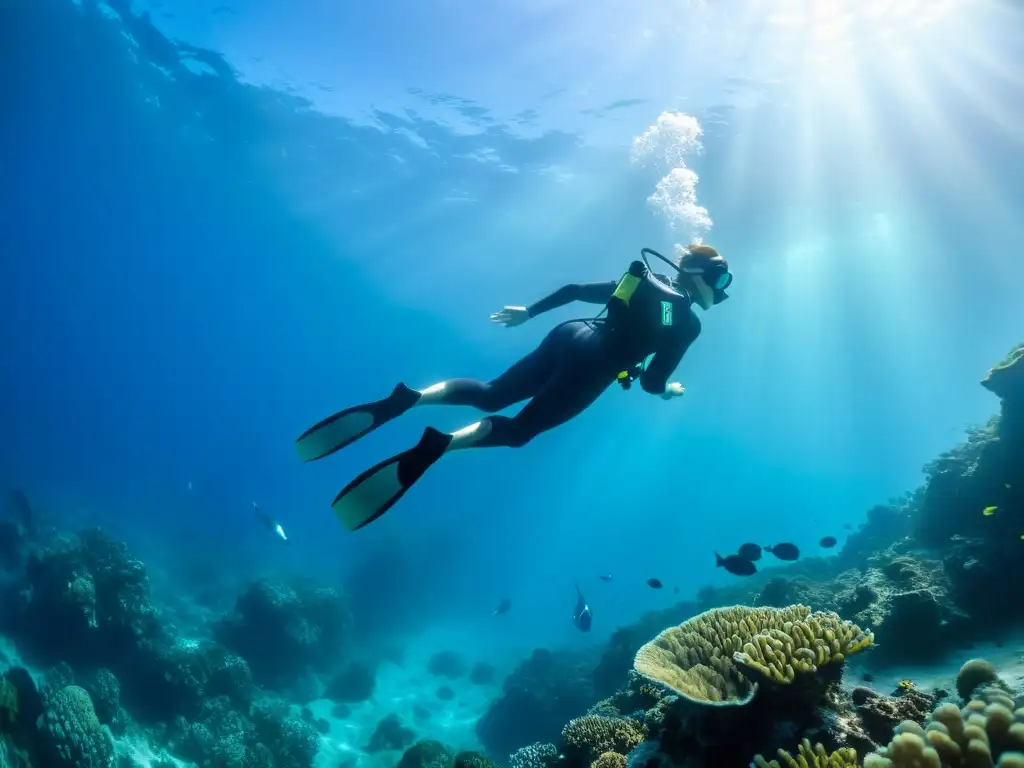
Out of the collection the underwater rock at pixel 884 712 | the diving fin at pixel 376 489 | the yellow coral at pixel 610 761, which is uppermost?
the diving fin at pixel 376 489

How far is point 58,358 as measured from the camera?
129 metres

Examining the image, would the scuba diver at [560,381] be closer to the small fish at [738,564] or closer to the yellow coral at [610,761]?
the yellow coral at [610,761]

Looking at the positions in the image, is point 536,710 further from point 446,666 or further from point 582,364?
point 582,364

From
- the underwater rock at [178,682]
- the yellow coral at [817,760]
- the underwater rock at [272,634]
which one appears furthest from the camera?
the underwater rock at [272,634]

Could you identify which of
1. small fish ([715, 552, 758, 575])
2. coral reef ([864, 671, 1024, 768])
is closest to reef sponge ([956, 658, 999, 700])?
coral reef ([864, 671, 1024, 768])

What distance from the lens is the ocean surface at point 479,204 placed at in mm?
22781

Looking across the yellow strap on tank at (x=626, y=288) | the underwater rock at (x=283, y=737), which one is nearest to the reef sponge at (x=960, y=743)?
the yellow strap on tank at (x=626, y=288)

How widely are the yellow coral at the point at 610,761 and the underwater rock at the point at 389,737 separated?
14.1 meters

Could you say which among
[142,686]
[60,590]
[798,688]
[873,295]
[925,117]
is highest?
[873,295]

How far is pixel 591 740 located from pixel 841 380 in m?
88.1

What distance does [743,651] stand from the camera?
156 inches

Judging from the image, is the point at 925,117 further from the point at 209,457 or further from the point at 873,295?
the point at 209,457

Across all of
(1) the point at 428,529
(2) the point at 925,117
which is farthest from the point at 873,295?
(1) the point at 428,529

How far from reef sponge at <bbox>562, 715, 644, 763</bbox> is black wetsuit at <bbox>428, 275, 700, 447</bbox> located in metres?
3.50
